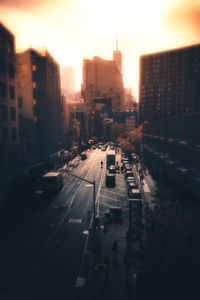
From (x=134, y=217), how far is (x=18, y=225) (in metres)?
15.9

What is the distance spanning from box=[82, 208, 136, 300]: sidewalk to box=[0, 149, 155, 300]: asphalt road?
1.39 metres

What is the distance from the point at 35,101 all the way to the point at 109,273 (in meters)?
63.8

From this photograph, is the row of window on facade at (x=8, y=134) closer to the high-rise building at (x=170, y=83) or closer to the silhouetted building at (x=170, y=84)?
the silhouetted building at (x=170, y=84)

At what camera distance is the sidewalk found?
17.4 metres

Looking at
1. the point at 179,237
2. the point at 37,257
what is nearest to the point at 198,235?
the point at 179,237

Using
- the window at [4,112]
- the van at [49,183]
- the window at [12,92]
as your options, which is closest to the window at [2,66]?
the window at [12,92]

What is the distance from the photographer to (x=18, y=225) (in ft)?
100

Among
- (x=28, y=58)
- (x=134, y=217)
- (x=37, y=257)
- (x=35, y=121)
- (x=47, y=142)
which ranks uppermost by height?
(x=28, y=58)

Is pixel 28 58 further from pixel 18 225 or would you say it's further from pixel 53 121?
pixel 18 225

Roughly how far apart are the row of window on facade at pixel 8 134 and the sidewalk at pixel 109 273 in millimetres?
27210

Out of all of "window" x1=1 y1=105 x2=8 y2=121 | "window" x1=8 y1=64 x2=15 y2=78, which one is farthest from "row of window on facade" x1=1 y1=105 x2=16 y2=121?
"window" x1=8 y1=64 x2=15 y2=78

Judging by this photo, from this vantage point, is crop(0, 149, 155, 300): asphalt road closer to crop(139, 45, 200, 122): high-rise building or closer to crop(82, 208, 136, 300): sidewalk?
crop(82, 208, 136, 300): sidewalk

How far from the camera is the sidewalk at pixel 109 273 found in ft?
57.1

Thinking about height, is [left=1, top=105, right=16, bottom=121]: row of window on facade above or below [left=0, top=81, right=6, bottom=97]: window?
below
